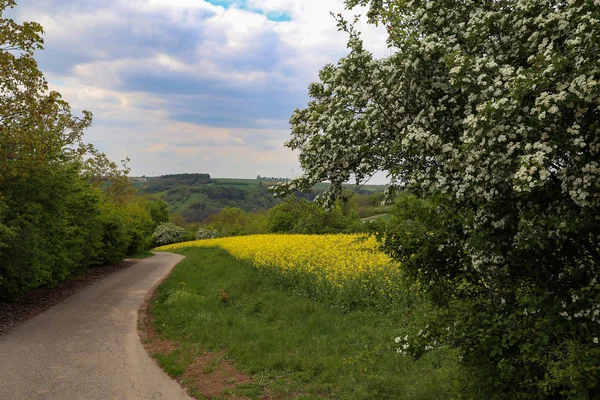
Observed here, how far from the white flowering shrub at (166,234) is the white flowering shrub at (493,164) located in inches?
2860

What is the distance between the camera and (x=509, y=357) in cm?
466

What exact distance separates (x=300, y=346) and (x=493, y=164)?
7227 millimetres

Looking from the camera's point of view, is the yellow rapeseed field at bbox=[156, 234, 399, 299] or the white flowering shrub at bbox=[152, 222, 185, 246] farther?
the white flowering shrub at bbox=[152, 222, 185, 246]

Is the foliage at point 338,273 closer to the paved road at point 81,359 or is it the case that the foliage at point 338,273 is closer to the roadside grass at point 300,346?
the roadside grass at point 300,346

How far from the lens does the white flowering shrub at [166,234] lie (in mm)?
74188

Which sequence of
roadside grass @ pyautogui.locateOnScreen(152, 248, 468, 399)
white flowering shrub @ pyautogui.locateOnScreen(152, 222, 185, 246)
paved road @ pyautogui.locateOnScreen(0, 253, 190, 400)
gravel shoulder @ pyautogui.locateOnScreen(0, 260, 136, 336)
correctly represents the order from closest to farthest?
roadside grass @ pyautogui.locateOnScreen(152, 248, 468, 399) → paved road @ pyautogui.locateOnScreen(0, 253, 190, 400) → gravel shoulder @ pyautogui.locateOnScreen(0, 260, 136, 336) → white flowering shrub @ pyautogui.locateOnScreen(152, 222, 185, 246)

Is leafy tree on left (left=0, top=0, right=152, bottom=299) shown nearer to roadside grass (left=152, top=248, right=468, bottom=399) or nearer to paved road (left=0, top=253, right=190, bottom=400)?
paved road (left=0, top=253, right=190, bottom=400)

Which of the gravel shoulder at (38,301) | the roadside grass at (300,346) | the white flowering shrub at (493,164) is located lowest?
the gravel shoulder at (38,301)

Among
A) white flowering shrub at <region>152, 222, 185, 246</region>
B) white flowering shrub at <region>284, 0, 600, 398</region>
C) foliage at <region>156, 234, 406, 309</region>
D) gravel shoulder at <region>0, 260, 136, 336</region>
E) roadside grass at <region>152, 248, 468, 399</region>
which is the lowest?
white flowering shrub at <region>152, 222, 185, 246</region>

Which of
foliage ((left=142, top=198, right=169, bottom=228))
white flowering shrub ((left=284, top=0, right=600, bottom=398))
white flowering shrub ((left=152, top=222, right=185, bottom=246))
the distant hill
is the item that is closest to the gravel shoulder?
white flowering shrub ((left=284, top=0, right=600, bottom=398))

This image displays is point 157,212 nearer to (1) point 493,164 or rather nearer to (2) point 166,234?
(2) point 166,234

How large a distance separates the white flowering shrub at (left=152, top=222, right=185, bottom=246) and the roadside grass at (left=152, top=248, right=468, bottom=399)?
6043 cm

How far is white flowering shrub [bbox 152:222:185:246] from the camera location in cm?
7419

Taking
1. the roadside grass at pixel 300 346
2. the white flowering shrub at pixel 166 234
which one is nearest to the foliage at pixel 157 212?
the white flowering shrub at pixel 166 234
